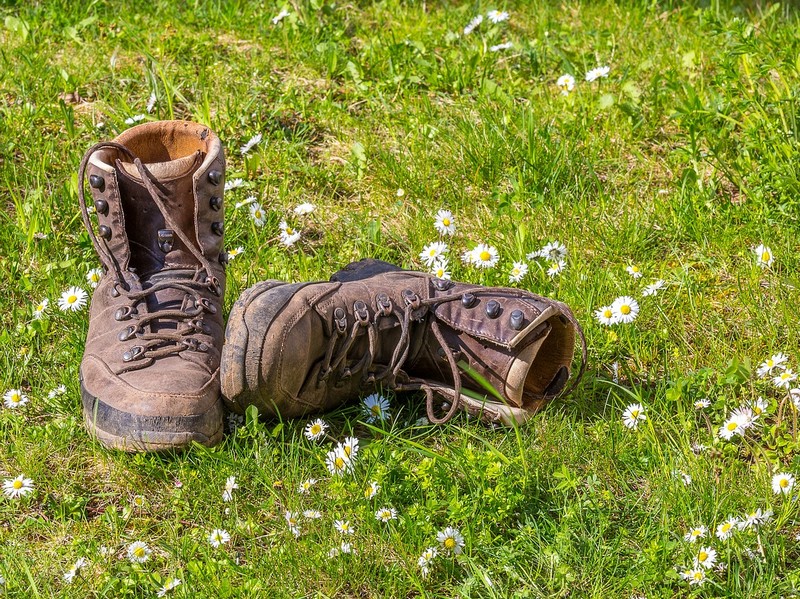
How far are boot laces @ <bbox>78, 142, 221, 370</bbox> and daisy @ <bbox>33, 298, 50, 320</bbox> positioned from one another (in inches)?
15.7

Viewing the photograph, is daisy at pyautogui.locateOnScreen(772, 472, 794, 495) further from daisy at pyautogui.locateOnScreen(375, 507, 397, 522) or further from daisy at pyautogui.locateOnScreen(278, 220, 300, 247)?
daisy at pyautogui.locateOnScreen(278, 220, 300, 247)

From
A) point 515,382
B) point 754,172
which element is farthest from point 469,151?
point 515,382

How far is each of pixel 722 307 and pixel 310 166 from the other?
1.68 meters

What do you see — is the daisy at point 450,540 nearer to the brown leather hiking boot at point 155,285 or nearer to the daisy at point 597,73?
the brown leather hiking boot at point 155,285

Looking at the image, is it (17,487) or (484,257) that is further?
(484,257)

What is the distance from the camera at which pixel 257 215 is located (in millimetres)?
3672

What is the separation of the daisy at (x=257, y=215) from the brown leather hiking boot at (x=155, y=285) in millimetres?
549

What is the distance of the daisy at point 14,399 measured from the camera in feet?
9.41

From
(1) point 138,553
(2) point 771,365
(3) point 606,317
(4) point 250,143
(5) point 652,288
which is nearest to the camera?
(1) point 138,553

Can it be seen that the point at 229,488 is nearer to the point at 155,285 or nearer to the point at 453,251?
the point at 155,285

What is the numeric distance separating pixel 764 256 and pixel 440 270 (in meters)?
1.06

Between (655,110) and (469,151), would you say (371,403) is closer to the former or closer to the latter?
(469,151)

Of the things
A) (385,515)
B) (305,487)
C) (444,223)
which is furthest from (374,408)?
(444,223)

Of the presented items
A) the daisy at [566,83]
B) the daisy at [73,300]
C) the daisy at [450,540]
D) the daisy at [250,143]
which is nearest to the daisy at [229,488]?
the daisy at [450,540]
